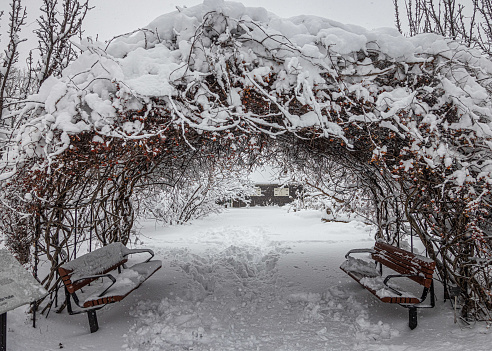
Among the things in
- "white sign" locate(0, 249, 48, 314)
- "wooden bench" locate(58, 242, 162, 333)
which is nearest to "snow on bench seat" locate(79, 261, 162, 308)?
"wooden bench" locate(58, 242, 162, 333)

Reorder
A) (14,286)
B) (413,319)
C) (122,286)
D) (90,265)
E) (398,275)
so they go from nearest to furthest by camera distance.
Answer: (14,286), (413,319), (398,275), (122,286), (90,265)

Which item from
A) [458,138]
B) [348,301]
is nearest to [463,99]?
[458,138]

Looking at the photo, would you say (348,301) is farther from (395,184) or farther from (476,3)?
(476,3)

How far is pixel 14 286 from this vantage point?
2.95 metres

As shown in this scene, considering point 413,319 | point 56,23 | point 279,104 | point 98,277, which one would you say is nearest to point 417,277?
point 413,319

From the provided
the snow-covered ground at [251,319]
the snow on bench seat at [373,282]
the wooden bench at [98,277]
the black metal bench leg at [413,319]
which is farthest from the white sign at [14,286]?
the black metal bench leg at [413,319]

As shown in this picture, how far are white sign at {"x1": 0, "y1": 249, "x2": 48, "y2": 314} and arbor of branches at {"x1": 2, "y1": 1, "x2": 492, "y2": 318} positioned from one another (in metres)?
0.97

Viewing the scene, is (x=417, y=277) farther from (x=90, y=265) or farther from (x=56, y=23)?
(x=56, y=23)

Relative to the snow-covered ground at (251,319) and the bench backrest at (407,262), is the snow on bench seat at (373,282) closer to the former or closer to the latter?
the bench backrest at (407,262)

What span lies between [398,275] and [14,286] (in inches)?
159

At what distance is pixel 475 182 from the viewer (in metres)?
3.50

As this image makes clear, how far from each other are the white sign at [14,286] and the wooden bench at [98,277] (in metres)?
0.62

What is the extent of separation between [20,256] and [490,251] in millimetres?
6668

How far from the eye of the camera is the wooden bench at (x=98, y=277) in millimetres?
3666
